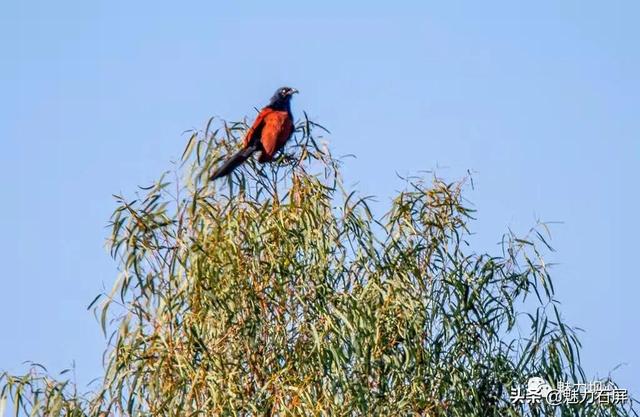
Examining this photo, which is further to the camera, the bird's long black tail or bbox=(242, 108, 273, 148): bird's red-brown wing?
bbox=(242, 108, 273, 148): bird's red-brown wing

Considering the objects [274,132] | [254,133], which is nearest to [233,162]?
[254,133]

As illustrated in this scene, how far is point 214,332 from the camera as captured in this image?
305 inches

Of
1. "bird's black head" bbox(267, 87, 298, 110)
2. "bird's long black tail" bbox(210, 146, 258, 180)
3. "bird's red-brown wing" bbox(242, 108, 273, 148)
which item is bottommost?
"bird's long black tail" bbox(210, 146, 258, 180)

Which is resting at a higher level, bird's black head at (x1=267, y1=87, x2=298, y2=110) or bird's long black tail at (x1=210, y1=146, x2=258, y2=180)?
bird's black head at (x1=267, y1=87, x2=298, y2=110)

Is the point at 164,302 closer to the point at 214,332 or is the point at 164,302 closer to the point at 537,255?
the point at 214,332

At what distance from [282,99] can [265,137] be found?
1276 mm

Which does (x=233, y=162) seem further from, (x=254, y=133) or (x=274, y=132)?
(x=274, y=132)

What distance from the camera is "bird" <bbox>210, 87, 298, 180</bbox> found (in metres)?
8.73

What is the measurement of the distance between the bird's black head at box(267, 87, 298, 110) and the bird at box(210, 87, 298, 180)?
18 cm

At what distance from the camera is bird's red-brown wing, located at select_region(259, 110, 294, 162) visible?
8945mm

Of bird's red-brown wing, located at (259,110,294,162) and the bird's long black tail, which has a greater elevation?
bird's red-brown wing, located at (259,110,294,162)

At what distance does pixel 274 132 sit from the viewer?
910 cm

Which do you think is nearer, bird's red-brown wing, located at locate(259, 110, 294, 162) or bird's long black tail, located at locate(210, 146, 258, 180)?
bird's long black tail, located at locate(210, 146, 258, 180)

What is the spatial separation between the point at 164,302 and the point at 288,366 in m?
0.87
